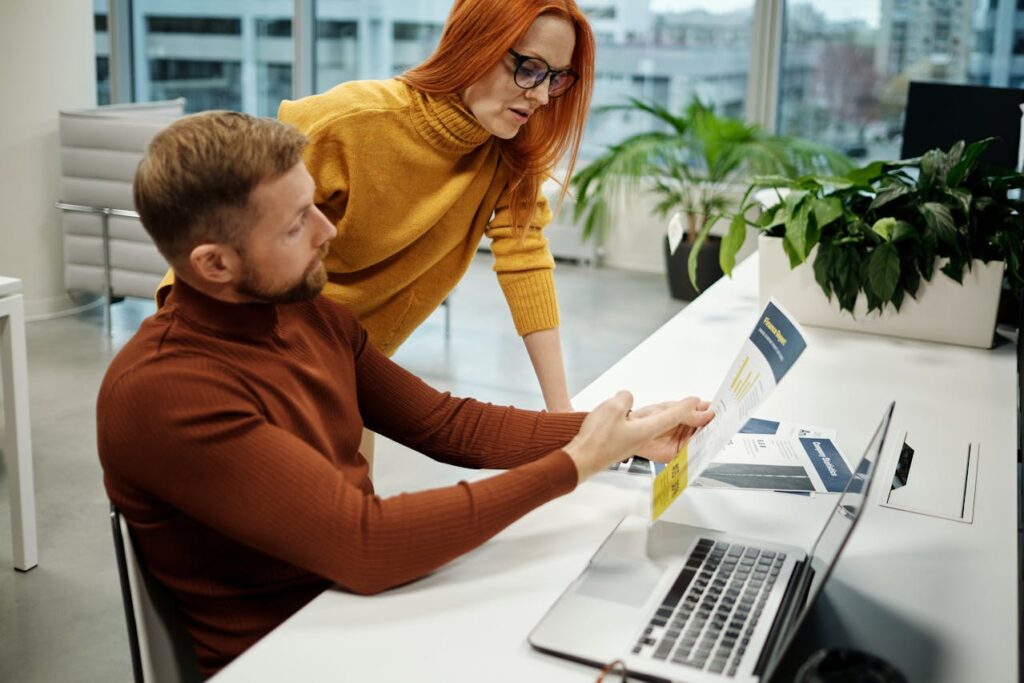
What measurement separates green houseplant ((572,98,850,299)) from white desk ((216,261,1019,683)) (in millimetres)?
3530

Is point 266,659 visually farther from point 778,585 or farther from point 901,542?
point 901,542

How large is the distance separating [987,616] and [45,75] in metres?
4.82

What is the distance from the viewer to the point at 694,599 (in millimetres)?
1158

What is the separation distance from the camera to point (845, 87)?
5766 millimetres

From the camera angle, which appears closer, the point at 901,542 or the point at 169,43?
the point at 901,542

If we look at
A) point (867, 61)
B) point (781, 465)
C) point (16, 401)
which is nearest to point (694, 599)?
point (781, 465)

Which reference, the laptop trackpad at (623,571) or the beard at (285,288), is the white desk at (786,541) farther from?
the beard at (285,288)

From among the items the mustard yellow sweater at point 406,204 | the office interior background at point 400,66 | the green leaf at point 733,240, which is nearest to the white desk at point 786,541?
the mustard yellow sweater at point 406,204

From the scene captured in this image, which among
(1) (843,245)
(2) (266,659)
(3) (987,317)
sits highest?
(1) (843,245)

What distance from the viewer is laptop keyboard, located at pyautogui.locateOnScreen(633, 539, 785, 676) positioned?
1.05m

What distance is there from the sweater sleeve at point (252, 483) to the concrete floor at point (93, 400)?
131cm

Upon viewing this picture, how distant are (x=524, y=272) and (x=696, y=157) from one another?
4.22m

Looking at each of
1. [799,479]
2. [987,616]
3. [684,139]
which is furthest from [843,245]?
[684,139]

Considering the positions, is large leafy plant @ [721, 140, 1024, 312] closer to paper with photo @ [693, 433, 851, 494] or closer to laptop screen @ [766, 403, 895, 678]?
paper with photo @ [693, 433, 851, 494]
